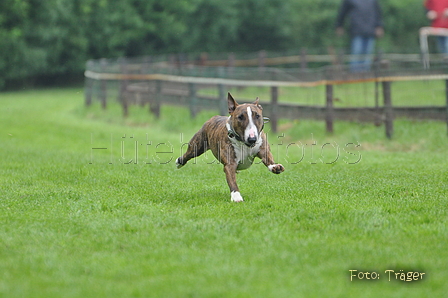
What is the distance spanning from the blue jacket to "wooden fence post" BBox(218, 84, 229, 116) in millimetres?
7516

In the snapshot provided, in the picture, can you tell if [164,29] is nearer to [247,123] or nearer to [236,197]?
[236,197]

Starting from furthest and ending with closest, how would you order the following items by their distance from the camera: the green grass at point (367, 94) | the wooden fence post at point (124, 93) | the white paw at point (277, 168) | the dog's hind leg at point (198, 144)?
1. the wooden fence post at point (124, 93)
2. the green grass at point (367, 94)
3. the dog's hind leg at point (198, 144)
4. the white paw at point (277, 168)

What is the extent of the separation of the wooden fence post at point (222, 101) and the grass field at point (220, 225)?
421cm

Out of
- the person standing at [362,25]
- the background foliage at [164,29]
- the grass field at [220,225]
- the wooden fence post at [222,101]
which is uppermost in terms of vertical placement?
the background foliage at [164,29]

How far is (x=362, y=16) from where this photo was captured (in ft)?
77.1

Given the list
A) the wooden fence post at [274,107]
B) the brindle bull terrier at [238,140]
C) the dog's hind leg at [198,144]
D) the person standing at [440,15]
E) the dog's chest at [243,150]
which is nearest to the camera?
the brindle bull terrier at [238,140]

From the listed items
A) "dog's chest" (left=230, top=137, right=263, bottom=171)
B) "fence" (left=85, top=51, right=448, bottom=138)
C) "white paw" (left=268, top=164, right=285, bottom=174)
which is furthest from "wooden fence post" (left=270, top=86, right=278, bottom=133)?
"white paw" (left=268, top=164, right=285, bottom=174)

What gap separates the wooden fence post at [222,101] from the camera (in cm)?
1773

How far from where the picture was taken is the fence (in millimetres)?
14719

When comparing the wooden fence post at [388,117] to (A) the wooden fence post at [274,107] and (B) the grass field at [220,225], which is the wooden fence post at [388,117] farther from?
(A) the wooden fence post at [274,107]

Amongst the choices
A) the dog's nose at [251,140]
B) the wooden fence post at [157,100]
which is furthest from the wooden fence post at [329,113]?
the dog's nose at [251,140]

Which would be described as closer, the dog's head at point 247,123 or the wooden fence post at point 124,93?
the dog's head at point 247,123

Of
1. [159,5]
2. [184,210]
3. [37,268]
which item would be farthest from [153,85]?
[159,5]

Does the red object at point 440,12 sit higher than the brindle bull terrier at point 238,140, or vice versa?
the red object at point 440,12
